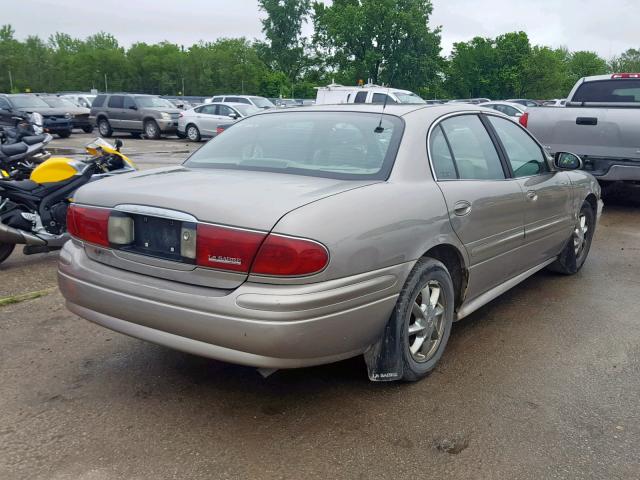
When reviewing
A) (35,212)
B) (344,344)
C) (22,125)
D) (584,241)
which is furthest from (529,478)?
(22,125)

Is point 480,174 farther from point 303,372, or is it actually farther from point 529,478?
point 529,478

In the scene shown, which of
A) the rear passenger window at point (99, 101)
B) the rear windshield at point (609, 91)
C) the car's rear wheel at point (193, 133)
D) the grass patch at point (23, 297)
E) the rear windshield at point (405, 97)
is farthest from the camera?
the rear passenger window at point (99, 101)

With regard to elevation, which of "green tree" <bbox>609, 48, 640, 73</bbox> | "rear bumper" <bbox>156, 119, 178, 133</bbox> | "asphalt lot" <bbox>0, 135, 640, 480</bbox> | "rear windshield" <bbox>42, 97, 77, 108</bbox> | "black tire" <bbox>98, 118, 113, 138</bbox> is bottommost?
"black tire" <bbox>98, 118, 113, 138</bbox>

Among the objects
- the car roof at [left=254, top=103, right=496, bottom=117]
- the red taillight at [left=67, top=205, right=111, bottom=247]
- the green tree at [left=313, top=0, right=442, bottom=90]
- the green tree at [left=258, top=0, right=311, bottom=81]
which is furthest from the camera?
the green tree at [left=258, top=0, right=311, bottom=81]

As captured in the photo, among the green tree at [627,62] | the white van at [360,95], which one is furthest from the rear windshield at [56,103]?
the green tree at [627,62]

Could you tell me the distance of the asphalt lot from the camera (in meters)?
2.67

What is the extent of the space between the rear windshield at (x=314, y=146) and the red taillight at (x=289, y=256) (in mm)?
739

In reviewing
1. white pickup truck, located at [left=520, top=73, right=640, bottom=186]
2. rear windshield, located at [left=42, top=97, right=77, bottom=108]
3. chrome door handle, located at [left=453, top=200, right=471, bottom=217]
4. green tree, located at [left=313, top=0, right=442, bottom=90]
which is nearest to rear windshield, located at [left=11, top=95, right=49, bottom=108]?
rear windshield, located at [left=42, top=97, right=77, bottom=108]

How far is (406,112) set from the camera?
12.2 feet

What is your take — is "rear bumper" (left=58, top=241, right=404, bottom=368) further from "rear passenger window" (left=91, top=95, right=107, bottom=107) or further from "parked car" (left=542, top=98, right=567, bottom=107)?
"rear passenger window" (left=91, top=95, right=107, bottom=107)

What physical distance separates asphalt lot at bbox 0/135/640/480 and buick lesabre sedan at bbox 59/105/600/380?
1.09 ft

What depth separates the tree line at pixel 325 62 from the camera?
5959 cm

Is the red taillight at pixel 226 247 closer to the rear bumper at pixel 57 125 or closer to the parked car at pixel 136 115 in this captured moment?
the parked car at pixel 136 115

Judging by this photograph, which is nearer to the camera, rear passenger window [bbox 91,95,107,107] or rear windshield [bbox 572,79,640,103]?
rear windshield [bbox 572,79,640,103]
